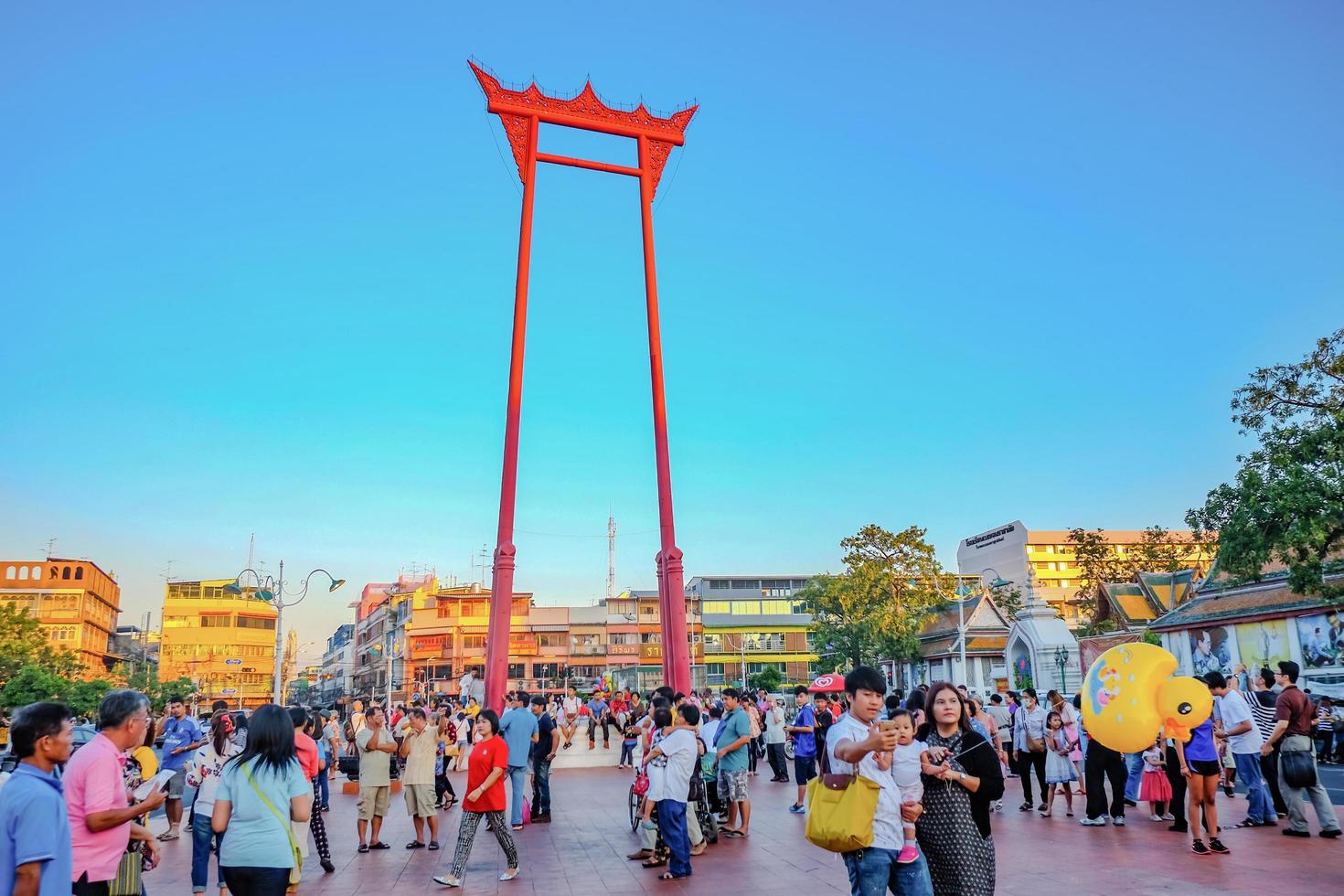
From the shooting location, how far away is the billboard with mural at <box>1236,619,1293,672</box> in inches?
881

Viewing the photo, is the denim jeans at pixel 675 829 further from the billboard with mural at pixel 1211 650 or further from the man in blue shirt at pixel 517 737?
the billboard with mural at pixel 1211 650

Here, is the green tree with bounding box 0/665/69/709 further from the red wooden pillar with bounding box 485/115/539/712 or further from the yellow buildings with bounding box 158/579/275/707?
the yellow buildings with bounding box 158/579/275/707

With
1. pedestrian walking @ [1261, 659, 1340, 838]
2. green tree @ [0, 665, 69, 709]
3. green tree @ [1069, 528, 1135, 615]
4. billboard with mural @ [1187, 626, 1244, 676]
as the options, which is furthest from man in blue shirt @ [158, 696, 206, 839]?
green tree @ [1069, 528, 1135, 615]

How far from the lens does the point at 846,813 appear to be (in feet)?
12.8

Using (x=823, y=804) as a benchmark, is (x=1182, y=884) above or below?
below

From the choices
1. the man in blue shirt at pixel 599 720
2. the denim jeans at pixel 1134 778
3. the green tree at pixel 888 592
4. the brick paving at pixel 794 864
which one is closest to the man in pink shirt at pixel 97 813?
the brick paving at pixel 794 864

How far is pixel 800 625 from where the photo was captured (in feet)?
216

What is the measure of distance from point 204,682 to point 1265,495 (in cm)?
6640

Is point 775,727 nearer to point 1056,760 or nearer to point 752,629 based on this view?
point 1056,760

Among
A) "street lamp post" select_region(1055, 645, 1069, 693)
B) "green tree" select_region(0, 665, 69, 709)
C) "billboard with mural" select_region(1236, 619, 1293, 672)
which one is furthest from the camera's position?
"green tree" select_region(0, 665, 69, 709)

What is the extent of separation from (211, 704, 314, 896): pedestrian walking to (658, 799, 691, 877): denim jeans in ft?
11.9

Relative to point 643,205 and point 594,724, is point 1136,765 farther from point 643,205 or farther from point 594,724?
point 643,205

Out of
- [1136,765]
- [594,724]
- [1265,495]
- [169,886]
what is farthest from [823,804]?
[594,724]

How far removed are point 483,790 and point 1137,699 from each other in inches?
203
